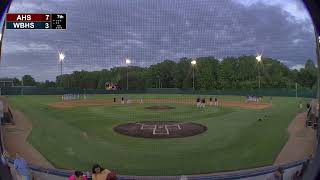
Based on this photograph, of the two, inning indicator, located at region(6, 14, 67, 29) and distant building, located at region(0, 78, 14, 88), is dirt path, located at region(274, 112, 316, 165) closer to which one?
inning indicator, located at region(6, 14, 67, 29)

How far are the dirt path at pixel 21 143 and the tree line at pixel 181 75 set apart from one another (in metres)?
2.83

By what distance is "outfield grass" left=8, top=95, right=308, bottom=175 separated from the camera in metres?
9.27

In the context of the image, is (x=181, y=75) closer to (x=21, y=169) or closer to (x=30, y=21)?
(x=30, y=21)

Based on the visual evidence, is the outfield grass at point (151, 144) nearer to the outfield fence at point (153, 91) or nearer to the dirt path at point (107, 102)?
the outfield fence at point (153, 91)

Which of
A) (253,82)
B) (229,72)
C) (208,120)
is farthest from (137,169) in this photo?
(253,82)

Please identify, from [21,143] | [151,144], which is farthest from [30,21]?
[151,144]

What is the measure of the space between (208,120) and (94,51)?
6512mm

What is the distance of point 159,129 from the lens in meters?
12.6

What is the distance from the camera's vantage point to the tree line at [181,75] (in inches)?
535

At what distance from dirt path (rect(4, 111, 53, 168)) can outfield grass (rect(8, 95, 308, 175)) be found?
0.76 ft

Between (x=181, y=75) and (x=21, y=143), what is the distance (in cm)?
765

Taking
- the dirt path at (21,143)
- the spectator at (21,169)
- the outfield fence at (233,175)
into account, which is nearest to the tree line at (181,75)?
the dirt path at (21,143)

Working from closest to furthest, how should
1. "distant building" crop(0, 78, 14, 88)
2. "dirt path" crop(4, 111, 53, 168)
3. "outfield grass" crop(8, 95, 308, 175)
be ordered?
1. "outfield grass" crop(8, 95, 308, 175)
2. "dirt path" crop(4, 111, 53, 168)
3. "distant building" crop(0, 78, 14, 88)

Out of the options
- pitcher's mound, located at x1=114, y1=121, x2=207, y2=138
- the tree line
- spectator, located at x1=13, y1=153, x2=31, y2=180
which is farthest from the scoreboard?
pitcher's mound, located at x1=114, y1=121, x2=207, y2=138
